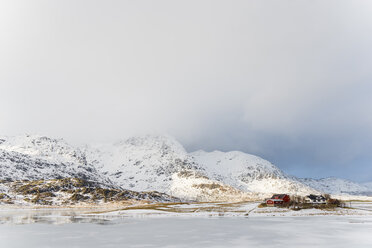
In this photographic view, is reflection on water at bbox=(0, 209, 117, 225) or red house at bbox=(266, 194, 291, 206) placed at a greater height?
red house at bbox=(266, 194, 291, 206)

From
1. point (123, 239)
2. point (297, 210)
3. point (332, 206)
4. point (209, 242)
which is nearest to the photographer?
point (209, 242)

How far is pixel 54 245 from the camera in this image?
85.9 ft

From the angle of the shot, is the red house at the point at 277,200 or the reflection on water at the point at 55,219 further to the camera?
the red house at the point at 277,200

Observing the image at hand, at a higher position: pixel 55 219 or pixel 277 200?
pixel 277 200

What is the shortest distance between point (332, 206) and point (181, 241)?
6604 centimetres

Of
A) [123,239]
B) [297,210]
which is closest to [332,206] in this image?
[297,210]

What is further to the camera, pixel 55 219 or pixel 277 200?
pixel 277 200

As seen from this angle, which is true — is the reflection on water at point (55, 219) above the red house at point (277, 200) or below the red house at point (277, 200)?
below

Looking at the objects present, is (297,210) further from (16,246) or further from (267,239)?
(16,246)

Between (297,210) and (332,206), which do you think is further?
(332,206)

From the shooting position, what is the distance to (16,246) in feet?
84.8

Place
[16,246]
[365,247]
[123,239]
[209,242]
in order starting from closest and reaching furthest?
1. [365,247]
2. [16,246]
3. [209,242]
4. [123,239]

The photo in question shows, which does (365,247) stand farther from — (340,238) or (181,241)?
(181,241)

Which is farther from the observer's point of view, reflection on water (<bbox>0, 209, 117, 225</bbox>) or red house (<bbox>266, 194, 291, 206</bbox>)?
red house (<bbox>266, 194, 291, 206</bbox>)
